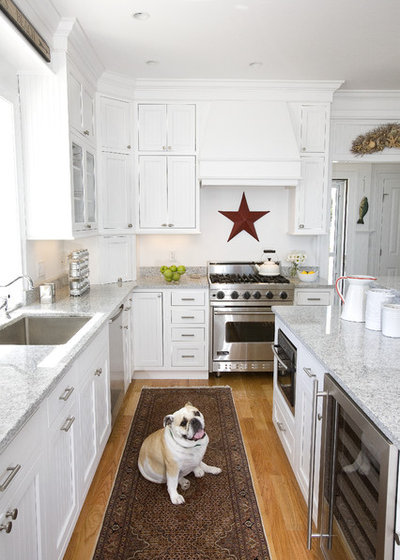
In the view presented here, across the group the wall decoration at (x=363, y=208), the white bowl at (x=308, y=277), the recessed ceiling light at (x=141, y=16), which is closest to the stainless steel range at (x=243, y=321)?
the white bowl at (x=308, y=277)

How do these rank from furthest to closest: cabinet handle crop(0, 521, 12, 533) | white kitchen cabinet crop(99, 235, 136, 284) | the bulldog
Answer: white kitchen cabinet crop(99, 235, 136, 284) → the bulldog → cabinet handle crop(0, 521, 12, 533)

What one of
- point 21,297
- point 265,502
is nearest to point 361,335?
point 265,502

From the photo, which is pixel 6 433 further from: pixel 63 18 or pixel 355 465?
pixel 63 18

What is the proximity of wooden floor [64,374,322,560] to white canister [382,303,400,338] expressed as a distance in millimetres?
1017

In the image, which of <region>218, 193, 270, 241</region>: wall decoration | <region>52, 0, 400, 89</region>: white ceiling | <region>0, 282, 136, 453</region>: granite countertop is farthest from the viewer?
<region>218, 193, 270, 241</region>: wall decoration

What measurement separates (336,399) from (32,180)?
7.54 ft

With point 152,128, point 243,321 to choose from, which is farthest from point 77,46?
point 243,321

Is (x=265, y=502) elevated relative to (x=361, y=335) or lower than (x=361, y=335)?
lower

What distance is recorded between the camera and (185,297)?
3.93m

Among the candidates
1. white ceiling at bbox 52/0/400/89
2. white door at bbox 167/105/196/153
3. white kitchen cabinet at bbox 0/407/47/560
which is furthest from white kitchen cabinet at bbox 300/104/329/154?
white kitchen cabinet at bbox 0/407/47/560

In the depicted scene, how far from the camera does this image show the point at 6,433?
1163 mm

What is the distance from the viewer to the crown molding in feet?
8.77

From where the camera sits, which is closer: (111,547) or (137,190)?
(111,547)

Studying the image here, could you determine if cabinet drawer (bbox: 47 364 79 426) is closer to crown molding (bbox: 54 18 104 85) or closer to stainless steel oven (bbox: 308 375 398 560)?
stainless steel oven (bbox: 308 375 398 560)
